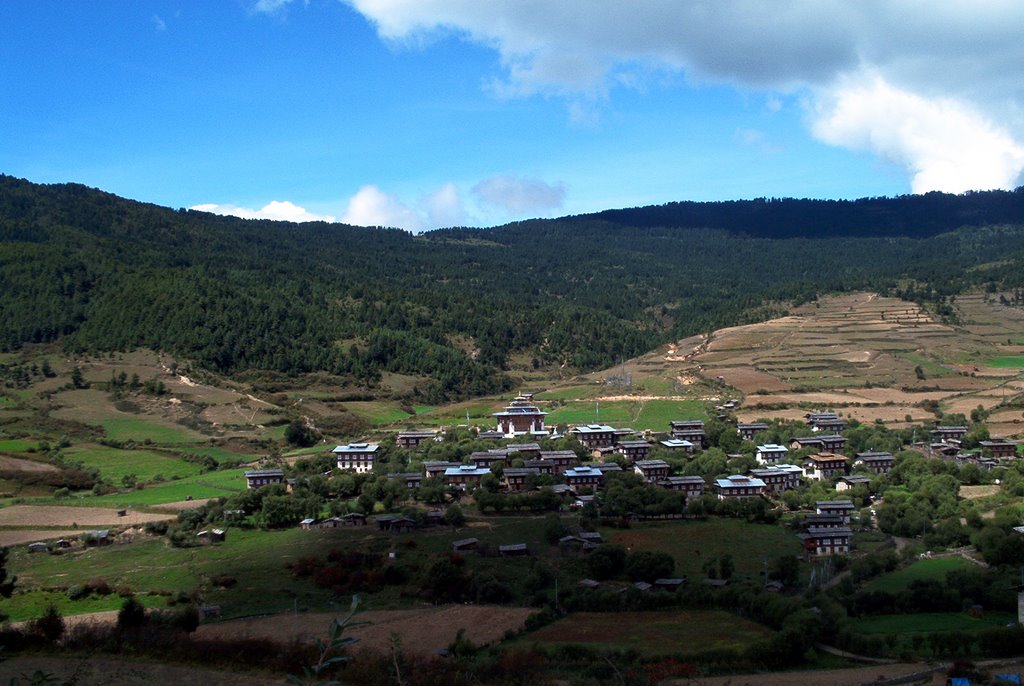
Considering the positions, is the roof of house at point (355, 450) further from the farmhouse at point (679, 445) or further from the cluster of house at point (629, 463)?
the farmhouse at point (679, 445)

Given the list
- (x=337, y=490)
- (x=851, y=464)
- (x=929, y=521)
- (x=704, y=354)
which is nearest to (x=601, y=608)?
(x=929, y=521)

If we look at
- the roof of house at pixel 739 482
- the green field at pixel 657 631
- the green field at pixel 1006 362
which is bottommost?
the green field at pixel 657 631

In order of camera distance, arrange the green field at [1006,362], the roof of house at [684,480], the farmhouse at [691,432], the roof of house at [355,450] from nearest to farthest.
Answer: the roof of house at [684,480]
the roof of house at [355,450]
the farmhouse at [691,432]
the green field at [1006,362]

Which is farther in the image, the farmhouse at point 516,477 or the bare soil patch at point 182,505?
the farmhouse at point 516,477

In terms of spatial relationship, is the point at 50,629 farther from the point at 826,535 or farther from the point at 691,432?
the point at 691,432

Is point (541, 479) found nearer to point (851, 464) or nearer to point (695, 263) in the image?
point (851, 464)

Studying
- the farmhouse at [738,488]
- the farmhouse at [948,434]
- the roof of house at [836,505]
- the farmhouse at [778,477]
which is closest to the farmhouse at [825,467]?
the farmhouse at [778,477]
